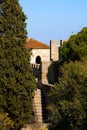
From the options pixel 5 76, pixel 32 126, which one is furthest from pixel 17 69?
pixel 32 126

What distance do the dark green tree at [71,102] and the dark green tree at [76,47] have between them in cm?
1579

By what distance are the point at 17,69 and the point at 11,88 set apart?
4.54 ft

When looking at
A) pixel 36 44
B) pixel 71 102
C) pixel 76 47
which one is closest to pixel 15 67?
pixel 71 102

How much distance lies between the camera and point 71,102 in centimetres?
2692

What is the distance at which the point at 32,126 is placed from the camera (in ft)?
116

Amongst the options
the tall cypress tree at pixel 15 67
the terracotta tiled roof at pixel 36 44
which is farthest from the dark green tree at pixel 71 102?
the terracotta tiled roof at pixel 36 44

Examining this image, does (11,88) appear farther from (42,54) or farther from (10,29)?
(42,54)

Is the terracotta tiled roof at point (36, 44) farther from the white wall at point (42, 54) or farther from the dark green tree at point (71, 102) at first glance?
the dark green tree at point (71, 102)

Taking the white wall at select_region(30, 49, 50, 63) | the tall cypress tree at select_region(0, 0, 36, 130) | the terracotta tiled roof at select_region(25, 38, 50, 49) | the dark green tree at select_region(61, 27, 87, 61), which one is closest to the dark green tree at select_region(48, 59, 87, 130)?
the tall cypress tree at select_region(0, 0, 36, 130)

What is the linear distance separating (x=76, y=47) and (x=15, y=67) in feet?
39.5

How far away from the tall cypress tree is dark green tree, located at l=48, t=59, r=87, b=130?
5.98 m

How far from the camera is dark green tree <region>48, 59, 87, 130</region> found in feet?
83.6

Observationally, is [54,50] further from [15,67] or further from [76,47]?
[15,67]

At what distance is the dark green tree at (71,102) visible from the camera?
25.5 meters
